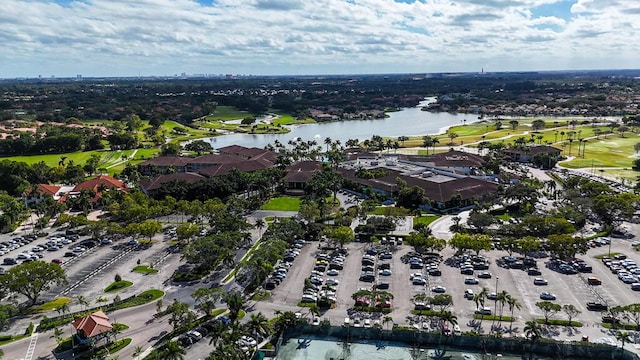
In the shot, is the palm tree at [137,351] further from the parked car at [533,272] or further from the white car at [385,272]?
the parked car at [533,272]

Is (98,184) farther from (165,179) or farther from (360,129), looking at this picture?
(360,129)

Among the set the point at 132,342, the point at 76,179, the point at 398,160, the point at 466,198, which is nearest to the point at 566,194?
the point at 466,198

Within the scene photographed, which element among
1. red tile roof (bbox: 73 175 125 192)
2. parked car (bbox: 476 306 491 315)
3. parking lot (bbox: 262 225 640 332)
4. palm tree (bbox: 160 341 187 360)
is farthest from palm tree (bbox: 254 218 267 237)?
red tile roof (bbox: 73 175 125 192)

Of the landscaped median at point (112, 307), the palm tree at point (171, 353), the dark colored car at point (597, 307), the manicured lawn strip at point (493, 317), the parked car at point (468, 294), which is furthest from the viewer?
the parked car at point (468, 294)

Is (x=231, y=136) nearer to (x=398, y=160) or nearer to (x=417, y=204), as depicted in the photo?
(x=398, y=160)

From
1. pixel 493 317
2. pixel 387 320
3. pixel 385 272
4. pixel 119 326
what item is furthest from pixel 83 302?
pixel 493 317

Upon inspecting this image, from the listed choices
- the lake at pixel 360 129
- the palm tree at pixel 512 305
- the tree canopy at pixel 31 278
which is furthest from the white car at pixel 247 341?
the lake at pixel 360 129
